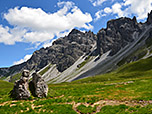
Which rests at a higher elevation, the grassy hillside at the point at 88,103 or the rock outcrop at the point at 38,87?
the rock outcrop at the point at 38,87

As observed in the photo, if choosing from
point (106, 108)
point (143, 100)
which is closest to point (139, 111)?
point (106, 108)

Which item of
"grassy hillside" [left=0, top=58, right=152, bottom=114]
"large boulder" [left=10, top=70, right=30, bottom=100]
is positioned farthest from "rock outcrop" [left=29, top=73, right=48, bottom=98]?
"large boulder" [left=10, top=70, right=30, bottom=100]

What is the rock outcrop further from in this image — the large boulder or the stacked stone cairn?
the large boulder

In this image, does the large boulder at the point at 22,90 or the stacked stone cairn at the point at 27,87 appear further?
the stacked stone cairn at the point at 27,87

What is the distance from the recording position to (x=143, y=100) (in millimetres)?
21969

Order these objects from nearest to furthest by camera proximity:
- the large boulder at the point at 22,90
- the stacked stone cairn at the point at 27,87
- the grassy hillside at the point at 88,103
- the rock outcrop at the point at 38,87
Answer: the grassy hillside at the point at 88,103
the large boulder at the point at 22,90
the stacked stone cairn at the point at 27,87
the rock outcrop at the point at 38,87

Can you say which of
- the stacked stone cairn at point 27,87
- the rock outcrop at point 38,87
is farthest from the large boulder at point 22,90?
the rock outcrop at point 38,87

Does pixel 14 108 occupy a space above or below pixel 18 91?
below

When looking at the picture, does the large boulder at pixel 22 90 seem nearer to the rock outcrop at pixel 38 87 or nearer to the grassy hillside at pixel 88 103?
the grassy hillside at pixel 88 103

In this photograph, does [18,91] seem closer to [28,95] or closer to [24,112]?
[28,95]

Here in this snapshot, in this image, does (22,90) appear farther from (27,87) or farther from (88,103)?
(88,103)

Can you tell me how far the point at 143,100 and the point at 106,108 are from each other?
725 cm

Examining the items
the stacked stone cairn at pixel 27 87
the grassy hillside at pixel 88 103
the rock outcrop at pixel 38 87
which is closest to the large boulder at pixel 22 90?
the stacked stone cairn at pixel 27 87

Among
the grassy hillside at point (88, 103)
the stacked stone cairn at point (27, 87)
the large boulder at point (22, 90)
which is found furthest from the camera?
the stacked stone cairn at point (27, 87)
